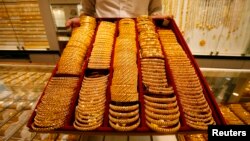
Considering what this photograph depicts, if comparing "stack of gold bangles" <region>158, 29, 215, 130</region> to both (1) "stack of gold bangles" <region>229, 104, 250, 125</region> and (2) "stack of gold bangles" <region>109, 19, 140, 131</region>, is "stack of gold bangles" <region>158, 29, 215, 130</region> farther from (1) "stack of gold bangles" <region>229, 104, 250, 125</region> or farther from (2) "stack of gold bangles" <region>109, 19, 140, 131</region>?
(1) "stack of gold bangles" <region>229, 104, 250, 125</region>

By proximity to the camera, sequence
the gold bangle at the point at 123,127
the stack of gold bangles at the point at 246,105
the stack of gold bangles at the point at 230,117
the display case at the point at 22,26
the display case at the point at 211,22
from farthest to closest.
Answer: the display case at the point at 22,26 → the display case at the point at 211,22 → the stack of gold bangles at the point at 246,105 → the stack of gold bangles at the point at 230,117 → the gold bangle at the point at 123,127

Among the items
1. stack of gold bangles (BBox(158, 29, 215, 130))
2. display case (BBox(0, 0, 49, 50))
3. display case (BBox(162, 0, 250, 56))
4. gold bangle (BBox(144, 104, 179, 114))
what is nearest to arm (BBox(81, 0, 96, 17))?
stack of gold bangles (BBox(158, 29, 215, 130))

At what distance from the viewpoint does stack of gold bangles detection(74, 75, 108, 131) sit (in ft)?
2.77

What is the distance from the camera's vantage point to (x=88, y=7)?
209 centimetres

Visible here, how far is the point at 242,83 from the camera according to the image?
165 cm

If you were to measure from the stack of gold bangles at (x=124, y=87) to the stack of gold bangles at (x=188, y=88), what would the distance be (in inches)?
10.0

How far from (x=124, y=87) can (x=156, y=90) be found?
0.18m

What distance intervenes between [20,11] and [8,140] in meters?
3.11

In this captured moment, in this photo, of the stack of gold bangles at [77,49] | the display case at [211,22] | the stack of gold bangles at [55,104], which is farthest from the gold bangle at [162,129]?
the display case at [211,22]

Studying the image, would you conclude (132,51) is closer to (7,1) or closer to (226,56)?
(226,56)

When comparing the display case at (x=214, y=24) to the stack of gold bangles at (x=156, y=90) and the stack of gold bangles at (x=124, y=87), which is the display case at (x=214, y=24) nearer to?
the stack of gold bangles at (x=156, y=90)

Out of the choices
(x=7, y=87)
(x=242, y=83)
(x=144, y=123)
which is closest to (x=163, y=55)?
(x=144, y=123)

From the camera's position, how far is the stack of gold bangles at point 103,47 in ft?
3.94

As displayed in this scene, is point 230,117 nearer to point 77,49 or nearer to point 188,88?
point 188,88
